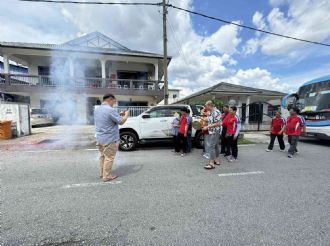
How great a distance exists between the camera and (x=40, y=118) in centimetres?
1448

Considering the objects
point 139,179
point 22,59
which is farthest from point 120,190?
point 22,59

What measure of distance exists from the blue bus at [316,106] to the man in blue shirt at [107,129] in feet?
26.0

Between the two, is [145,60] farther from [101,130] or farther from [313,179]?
[313,179]

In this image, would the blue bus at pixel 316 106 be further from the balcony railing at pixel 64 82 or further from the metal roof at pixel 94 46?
the metal roof at pixel 94 46

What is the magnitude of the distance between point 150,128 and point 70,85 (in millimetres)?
10516

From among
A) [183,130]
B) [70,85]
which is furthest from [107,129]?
[70,85]

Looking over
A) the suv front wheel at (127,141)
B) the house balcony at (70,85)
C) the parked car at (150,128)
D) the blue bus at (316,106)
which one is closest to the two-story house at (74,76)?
the house balcony at (70,85)

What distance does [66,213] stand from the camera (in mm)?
2686

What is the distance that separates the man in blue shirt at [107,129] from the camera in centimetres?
374

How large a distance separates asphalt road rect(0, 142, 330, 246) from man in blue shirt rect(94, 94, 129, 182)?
1.42 ft

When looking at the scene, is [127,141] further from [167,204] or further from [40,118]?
[40,118]

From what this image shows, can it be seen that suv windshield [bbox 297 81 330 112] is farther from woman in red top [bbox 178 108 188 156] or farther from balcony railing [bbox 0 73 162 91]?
balcony railing [bbox 0 73 162 91]

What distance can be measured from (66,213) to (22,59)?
1813 centimetres

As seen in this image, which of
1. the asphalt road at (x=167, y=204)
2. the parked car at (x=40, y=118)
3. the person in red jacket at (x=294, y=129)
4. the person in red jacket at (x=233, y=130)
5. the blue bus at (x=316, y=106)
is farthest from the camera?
the parked car at (x=40, y=118)
